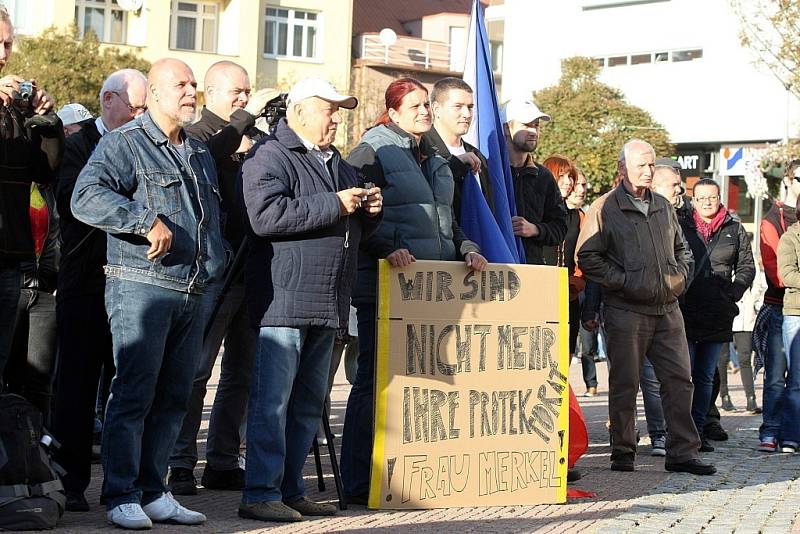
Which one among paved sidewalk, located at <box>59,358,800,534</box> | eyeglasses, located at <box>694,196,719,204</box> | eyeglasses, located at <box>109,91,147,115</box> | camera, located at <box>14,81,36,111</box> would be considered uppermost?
eyeglasses, located at <box>109,91,147,115</box>

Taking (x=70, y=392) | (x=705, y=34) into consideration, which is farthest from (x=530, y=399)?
(x=705, y=34)

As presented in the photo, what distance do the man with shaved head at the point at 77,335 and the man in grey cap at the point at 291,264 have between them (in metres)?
0.76

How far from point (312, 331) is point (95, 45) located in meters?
34.8

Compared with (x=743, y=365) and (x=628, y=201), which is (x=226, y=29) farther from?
(x=628, y=201)

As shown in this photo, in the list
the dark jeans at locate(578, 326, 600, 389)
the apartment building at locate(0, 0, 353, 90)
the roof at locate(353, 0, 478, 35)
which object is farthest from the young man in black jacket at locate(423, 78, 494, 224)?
the roof at locate(353, 0, 478, 35)

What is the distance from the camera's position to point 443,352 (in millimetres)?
7934

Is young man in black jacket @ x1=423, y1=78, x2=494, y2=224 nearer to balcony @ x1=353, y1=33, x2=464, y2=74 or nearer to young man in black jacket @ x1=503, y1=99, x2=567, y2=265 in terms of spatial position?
young man in black jacket @ x1=503, y1=99, x2=567, y2=265

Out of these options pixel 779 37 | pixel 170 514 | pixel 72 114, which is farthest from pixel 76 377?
pixel 779 37

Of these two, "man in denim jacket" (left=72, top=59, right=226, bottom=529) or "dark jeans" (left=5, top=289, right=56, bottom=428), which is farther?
"dark jeans" (left=5, top=289, right=56, bottom=428)

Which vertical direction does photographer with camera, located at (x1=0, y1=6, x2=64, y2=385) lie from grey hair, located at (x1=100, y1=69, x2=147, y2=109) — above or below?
below

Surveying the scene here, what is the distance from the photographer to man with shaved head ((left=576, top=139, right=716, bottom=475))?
32.4 feet

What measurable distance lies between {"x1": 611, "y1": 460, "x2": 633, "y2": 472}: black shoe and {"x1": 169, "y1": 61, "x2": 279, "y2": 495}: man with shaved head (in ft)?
9.35

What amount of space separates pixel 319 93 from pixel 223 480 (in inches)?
93.9

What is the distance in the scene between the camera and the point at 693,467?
9.91 metres
